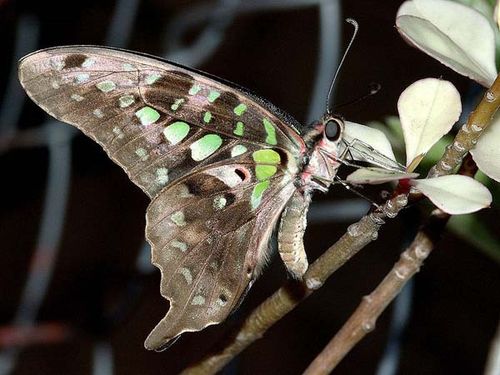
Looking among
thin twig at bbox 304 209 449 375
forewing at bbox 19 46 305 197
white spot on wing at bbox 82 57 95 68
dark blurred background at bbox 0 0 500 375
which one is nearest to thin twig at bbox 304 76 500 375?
thin twig at bbox 304 209 449 375

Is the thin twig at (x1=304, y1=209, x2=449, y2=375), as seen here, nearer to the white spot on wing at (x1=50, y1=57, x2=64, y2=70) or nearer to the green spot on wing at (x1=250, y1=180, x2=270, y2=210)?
the green spot on wing at (x1=250, y1=180, x2=270, y2=210)

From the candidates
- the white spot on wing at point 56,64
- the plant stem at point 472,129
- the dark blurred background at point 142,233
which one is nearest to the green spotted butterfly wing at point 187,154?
the white spot on wing at point 56,64

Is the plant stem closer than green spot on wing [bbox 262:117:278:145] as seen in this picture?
Yes

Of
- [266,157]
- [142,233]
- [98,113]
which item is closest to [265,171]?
[266,157]

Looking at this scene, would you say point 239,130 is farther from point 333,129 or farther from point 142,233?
point 142,233

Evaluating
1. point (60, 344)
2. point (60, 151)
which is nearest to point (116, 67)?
point (60, 151)

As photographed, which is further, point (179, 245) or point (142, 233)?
point (142, 233)

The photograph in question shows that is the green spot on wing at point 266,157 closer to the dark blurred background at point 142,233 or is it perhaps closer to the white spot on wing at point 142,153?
the white spot on wing at point 142,153
